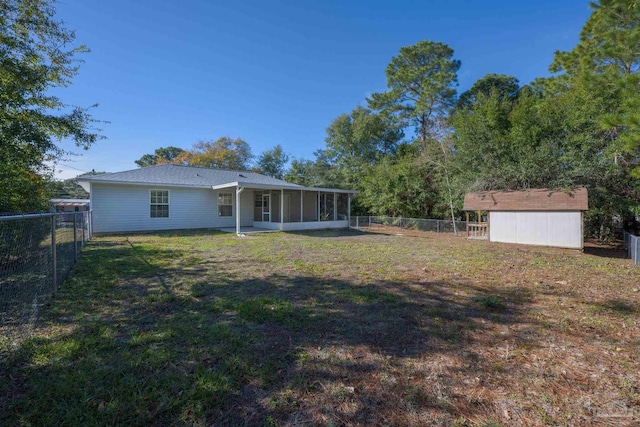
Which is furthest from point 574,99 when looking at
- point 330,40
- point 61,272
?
point 61,272

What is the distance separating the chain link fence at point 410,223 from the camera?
1722 centimetres

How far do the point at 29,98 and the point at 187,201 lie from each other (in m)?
8.06

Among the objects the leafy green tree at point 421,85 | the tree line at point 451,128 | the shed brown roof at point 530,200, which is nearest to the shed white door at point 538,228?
the shed brown roof at point 530,200

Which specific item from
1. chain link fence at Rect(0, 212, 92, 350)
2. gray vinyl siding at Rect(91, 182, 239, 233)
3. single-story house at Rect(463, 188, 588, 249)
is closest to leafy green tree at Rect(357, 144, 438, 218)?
single-story house at Rect(463, 188, 588, 249)

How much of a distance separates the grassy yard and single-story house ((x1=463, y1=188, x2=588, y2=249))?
21.2ft

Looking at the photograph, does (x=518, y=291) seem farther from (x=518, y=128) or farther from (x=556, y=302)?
(x=518, y=128)

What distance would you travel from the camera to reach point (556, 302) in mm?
4234

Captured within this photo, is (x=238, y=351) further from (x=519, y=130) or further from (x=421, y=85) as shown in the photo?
(x=421, y=85)

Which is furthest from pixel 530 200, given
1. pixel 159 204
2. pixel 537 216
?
pixel 159 204

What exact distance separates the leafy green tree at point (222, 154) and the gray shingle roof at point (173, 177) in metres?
17.9

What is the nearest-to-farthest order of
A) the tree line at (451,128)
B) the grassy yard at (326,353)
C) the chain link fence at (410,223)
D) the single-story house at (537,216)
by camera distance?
the grassy yard at (326,353)
the tree line at (451,128)
the single-story house at (537,216)
the chain link fence at (410,223)

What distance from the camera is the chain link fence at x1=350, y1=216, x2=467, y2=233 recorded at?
17.2m

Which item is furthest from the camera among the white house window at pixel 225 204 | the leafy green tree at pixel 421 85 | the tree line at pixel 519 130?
the leafy green tree at pixel 421 85

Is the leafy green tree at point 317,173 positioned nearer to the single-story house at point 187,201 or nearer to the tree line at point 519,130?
the tree line at point 519,130
